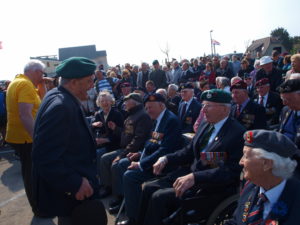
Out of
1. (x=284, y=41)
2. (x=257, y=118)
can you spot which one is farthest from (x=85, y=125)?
(x=284, y=41)

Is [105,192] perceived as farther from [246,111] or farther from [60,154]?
[60,154]

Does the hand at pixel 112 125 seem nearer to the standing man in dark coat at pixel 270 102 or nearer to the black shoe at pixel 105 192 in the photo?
the black shoe at pixel 105 192

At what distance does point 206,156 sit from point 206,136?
29 cm

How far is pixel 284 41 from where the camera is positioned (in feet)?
153

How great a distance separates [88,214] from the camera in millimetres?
2062

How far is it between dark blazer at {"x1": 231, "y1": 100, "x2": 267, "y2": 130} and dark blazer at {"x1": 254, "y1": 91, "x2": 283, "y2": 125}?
2.91ft

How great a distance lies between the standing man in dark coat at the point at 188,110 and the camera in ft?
17.5

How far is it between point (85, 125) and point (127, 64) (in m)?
11.3

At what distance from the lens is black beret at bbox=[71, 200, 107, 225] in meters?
2.04

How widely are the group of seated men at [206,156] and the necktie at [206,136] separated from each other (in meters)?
0.01

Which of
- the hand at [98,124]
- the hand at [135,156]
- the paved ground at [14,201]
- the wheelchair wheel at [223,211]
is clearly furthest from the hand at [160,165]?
the hand at [98,124]

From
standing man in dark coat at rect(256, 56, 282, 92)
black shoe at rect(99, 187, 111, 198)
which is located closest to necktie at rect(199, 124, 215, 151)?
black shoe at rect(99, 187, 111, 198)

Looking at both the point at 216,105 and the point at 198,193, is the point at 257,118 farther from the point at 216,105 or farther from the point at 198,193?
the point at 198,193

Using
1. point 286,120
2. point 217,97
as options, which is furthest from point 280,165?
point 286,120
